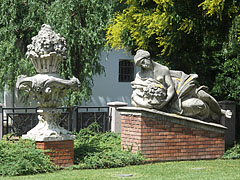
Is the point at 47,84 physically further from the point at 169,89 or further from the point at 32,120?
the point at 32,120

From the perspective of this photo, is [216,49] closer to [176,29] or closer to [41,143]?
[176,29]

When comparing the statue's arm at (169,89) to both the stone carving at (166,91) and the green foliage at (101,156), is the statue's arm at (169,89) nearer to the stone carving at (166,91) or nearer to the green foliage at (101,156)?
the stone carving at (166,91)

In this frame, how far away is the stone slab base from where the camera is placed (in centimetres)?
964

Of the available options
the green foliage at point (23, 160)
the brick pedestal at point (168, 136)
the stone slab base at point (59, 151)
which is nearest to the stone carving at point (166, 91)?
the brick pedestal at point (168, 136)

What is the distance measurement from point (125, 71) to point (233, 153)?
16726 millimetres

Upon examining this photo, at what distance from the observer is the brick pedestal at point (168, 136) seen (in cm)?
1081

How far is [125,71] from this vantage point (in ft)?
92.7

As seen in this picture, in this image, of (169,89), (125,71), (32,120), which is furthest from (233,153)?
(125,71)

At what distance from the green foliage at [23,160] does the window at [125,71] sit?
18.5m

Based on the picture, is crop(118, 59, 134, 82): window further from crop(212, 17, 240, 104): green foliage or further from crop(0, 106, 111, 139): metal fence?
crop(212, 17, 240, 104): green foliage

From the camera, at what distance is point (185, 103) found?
1138 cm

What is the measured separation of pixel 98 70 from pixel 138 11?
5.74 meters

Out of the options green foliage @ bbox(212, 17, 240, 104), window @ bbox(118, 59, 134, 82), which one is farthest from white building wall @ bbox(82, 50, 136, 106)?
green foliage @ bbox(212, 17, 240, 104)

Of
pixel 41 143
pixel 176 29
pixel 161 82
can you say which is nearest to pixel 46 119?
pixel 41 143
